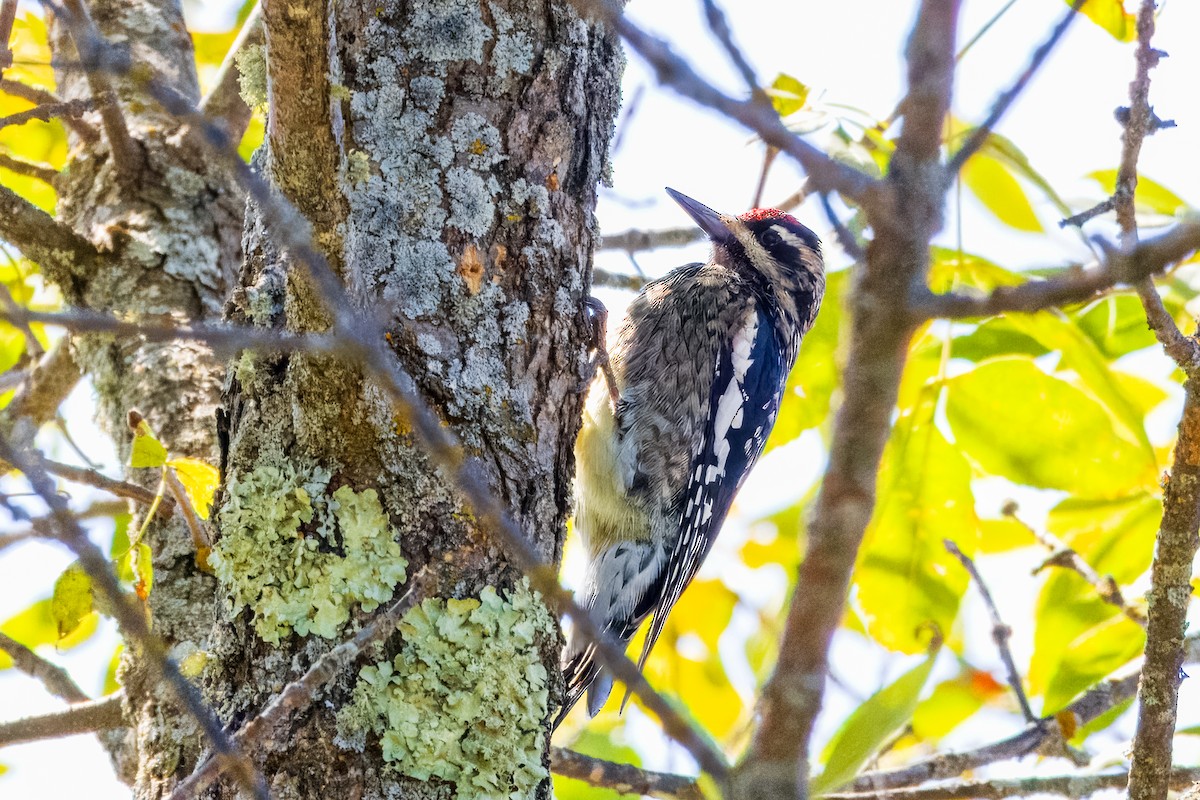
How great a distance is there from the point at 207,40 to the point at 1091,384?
2.77 meters

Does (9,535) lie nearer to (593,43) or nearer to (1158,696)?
(593,43)

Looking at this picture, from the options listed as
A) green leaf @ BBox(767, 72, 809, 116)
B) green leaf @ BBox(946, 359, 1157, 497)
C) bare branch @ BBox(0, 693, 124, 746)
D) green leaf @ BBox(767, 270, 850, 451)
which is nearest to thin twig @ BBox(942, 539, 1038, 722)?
green leaf @ BBox(946, 359, 1157, 497)

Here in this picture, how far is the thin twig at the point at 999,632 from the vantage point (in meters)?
2.88

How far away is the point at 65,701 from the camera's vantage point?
2691 mm

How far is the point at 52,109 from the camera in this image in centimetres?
230

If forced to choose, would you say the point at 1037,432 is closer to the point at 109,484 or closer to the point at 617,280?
the point at 617,280

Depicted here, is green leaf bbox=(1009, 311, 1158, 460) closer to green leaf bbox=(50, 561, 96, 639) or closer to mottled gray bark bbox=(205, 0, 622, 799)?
mottled gray bark bbox=(205, 0, 622, 799)

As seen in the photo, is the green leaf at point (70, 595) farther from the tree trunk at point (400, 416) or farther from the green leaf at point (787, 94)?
the green leaf at point (787, 94)

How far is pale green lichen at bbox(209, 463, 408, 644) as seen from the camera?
69.2 inches

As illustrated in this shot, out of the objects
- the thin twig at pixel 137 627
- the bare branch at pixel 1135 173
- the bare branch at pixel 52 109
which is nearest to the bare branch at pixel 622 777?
the bare branch at pixel 1135 173

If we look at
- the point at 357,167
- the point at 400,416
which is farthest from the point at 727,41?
the point at 357,167

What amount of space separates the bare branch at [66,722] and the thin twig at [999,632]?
1.98 metres

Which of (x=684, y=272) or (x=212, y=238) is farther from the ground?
(x=684, y=272)

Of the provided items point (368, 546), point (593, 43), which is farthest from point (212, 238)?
point (368, 546)
